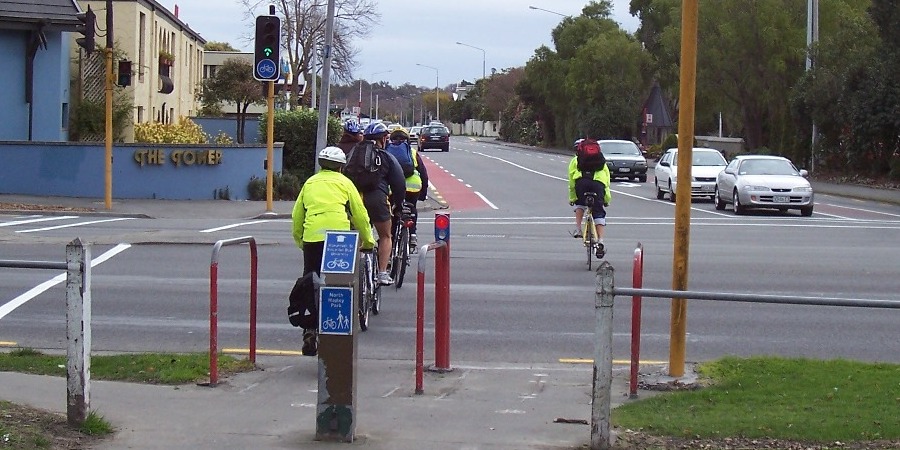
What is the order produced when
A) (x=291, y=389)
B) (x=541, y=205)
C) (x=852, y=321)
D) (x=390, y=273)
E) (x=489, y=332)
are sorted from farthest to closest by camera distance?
(x=541, y=205), (x=390, y=273), (x=852, y=321), (x=489, y=332), (x=291, y=389)

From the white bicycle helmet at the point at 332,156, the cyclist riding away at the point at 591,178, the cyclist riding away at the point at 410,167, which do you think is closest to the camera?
the white bicycle helmet at the point at 332,156

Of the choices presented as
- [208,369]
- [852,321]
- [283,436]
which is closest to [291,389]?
[208,369]

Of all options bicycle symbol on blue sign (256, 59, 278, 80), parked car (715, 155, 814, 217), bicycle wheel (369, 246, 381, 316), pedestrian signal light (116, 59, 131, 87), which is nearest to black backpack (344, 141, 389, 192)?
bicycle wheel (369, 246, 381, 316)

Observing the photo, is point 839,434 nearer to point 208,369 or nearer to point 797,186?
point 208,369

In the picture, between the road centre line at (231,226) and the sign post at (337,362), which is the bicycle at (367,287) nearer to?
the sign post at (337,362)

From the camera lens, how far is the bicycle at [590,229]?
52.0 ft

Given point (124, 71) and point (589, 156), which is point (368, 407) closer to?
point (589, 156)

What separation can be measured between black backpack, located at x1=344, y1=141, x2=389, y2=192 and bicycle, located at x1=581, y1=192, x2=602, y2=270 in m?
4.19

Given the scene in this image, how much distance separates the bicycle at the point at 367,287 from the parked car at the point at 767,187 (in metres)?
17.4

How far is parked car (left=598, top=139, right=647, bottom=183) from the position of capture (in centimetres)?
4447

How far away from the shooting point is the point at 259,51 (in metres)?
24.1

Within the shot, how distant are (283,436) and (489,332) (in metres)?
4.48

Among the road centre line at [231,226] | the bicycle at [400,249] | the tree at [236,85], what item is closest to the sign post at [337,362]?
the bicycle at [400,249]

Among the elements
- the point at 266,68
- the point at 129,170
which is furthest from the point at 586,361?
the point at 129,170
